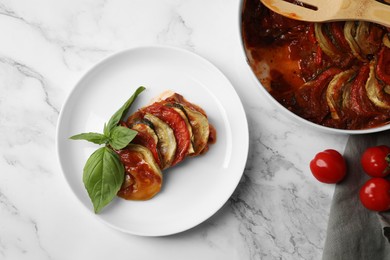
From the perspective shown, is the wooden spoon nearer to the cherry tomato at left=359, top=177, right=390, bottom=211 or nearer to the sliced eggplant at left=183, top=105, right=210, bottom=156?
the sliced eggplant at left=183, top=105, right=210, bottom=156

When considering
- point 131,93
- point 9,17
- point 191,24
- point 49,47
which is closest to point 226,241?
point 131,93

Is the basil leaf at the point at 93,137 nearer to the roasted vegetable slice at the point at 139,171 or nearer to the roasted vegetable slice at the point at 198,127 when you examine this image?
the roasted vegetable slice at the point at 139,171

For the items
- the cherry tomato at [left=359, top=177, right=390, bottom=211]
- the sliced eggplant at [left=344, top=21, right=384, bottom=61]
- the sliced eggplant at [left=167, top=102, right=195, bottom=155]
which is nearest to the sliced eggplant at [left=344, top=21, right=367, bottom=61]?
the sliced eggplant at [left=344, top=21, right=384, bottom=61]

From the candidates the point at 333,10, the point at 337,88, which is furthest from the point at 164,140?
the point at 333,10

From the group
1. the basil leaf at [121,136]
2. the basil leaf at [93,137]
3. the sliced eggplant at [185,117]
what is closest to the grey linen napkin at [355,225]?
the sliced eggplant at [185,117]

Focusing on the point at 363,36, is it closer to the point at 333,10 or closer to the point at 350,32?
the point at 350,32

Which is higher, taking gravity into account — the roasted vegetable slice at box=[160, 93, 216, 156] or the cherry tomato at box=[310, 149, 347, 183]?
the roasted vegetable slice at box=[160, 93, 216, 156]
